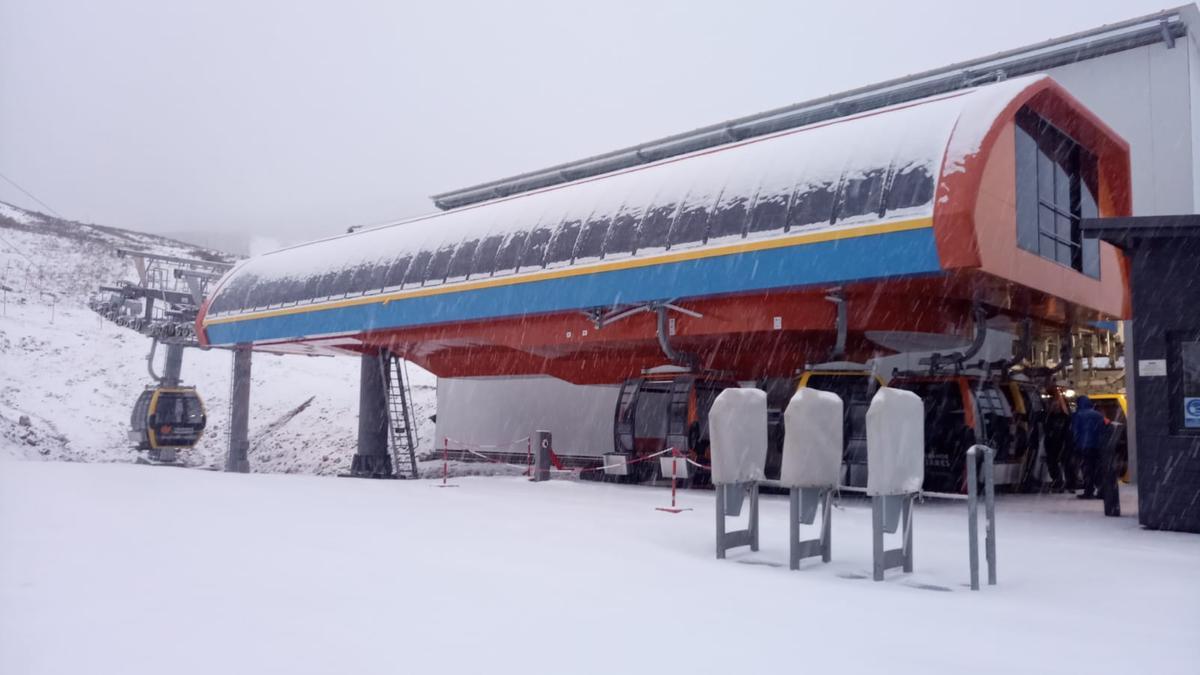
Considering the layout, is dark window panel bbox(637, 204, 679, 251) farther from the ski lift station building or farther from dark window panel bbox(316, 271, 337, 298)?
dark window panel bbox(316, 271, 337, 298)

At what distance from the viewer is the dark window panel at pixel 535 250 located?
59.1ft

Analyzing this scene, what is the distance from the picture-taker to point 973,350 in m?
15.8

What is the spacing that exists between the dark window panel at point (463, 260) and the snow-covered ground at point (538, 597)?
8273 millimetres

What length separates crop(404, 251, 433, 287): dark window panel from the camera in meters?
20.5

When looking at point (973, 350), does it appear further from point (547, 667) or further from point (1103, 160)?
point (547, 667)

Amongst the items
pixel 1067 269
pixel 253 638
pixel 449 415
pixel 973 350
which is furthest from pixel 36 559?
pixel 449 415

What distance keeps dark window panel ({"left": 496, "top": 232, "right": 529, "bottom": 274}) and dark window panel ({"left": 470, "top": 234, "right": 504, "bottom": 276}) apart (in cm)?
15

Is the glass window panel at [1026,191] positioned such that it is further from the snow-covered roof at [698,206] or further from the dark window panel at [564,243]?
the dark window panel at [564,243]

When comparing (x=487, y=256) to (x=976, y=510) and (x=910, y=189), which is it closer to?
(x=910, y=189)

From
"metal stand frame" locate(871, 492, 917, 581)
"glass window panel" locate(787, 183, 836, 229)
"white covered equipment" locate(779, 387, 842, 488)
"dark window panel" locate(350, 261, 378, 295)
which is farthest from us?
"dark window panel" locate(350, 261, 378, 295)

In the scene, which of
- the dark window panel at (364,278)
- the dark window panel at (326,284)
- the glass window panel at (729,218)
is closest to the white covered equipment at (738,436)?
the glass window panel at (729,218)

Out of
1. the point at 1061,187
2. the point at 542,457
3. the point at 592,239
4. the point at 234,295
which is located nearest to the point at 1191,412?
the point at 1061,187

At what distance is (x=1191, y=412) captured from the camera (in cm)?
1143

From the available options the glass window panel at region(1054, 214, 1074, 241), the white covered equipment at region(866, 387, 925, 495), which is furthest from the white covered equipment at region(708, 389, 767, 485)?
the glass window panel at region(1054, 214, 1074, 241)
